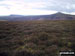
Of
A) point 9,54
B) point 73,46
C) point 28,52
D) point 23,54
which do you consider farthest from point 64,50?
point 9,54

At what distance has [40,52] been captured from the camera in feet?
18.9

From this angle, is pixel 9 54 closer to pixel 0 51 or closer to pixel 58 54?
pixel 0 51

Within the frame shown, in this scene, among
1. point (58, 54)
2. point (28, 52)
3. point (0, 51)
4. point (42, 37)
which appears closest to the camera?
point (58, 54)

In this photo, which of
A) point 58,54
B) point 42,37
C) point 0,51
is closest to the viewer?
point 58,54

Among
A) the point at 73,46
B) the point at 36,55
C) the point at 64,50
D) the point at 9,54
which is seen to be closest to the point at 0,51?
the point at 9,54

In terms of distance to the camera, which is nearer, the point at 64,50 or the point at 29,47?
the point at 64,50

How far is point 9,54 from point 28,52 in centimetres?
145

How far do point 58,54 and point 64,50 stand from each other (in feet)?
2.66

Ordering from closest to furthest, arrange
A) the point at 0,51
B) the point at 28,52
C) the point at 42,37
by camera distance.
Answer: the point at 28,52
the point at 0,51
the point at 42,37

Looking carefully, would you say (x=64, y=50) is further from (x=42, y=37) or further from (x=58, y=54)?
(x=42, y=37)

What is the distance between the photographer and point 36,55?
5578mm

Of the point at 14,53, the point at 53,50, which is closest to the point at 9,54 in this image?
the point at 14,53

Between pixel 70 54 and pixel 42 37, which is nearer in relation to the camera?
pixel 70 54

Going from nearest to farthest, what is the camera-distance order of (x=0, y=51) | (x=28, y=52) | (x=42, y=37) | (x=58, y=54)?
1. (x=58, y=54)
2. (x=28, y=52)
3. (x=0, y=51)
4. (x=42, y=37)
